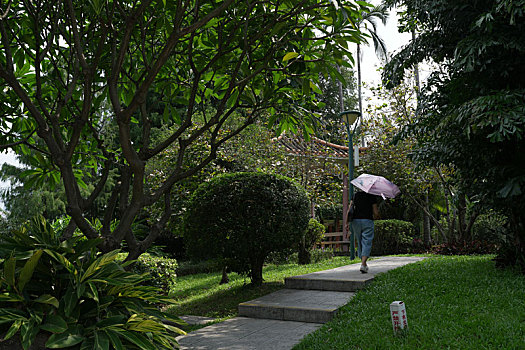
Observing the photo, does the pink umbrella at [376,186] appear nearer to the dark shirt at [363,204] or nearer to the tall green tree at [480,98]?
the dark shirt at [363,204]

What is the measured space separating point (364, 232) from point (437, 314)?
279 cm

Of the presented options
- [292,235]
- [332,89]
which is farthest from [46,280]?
[332,89]

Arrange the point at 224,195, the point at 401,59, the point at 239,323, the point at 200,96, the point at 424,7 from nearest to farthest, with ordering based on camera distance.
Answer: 1. the point at 200,96
2. the point at 239,323
3. the point at 224,195
4. the point at 424,7
5. the point at 401,59

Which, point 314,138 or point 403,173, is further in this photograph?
point 314,138

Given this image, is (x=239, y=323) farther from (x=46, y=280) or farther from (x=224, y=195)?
(x=46, y=280)

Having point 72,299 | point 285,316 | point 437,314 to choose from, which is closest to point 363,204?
point 285,316

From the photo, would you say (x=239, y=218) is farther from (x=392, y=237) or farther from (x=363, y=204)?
(x=392, y=237)

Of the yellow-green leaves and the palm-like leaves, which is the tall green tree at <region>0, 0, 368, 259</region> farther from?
the palm-like leaves

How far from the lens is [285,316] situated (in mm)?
6023

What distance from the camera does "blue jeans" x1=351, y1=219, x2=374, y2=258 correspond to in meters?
7.72

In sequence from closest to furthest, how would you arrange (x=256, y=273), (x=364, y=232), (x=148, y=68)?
(x=148, y=68) → (x=364, y=232) → (x=256, y=273)

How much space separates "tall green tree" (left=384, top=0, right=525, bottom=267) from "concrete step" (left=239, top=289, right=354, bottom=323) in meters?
2.97

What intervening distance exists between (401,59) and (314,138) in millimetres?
6907

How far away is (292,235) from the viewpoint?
7.82m
